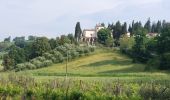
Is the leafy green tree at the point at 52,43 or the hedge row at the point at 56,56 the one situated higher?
the leafy green tree at the point at 52,43

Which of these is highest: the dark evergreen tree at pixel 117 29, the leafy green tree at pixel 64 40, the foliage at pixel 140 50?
the dark evergreen tree at pixel 117 29

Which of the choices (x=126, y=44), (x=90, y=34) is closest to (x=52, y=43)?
(x=126, y=44)

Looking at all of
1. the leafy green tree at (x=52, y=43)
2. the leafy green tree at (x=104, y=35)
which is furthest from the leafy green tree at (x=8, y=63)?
the leafy green tree at (x=104, y=35)

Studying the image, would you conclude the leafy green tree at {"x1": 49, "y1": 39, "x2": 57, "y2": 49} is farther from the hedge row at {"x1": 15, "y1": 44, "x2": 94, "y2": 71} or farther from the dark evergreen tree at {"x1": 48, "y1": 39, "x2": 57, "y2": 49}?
the hedge row at {"x1": 15, "y1": 44, "x2": 94, "y2": 71}

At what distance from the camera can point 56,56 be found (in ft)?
364

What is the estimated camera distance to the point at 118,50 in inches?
4924

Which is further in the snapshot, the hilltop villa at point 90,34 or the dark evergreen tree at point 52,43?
the hilltop villa at point 90,34

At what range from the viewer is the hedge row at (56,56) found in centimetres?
10375

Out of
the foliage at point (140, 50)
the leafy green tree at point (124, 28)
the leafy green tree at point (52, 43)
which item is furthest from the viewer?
the leafy green tree at point (124, 28)

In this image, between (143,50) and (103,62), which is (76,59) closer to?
(103,62)

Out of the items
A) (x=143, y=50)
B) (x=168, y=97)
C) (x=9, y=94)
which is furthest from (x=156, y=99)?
(x=143, y=50)

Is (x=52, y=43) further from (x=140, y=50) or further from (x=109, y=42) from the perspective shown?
(x=140, y=50)

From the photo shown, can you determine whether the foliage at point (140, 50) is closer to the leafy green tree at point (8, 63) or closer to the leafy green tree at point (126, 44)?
the leafy green tree at point (126, 44)

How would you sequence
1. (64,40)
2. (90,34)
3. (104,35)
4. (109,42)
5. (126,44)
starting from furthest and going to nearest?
1. (90,34)
2. (104,35)
3. (109,42)
4. (126,44)
5. (64,40)
